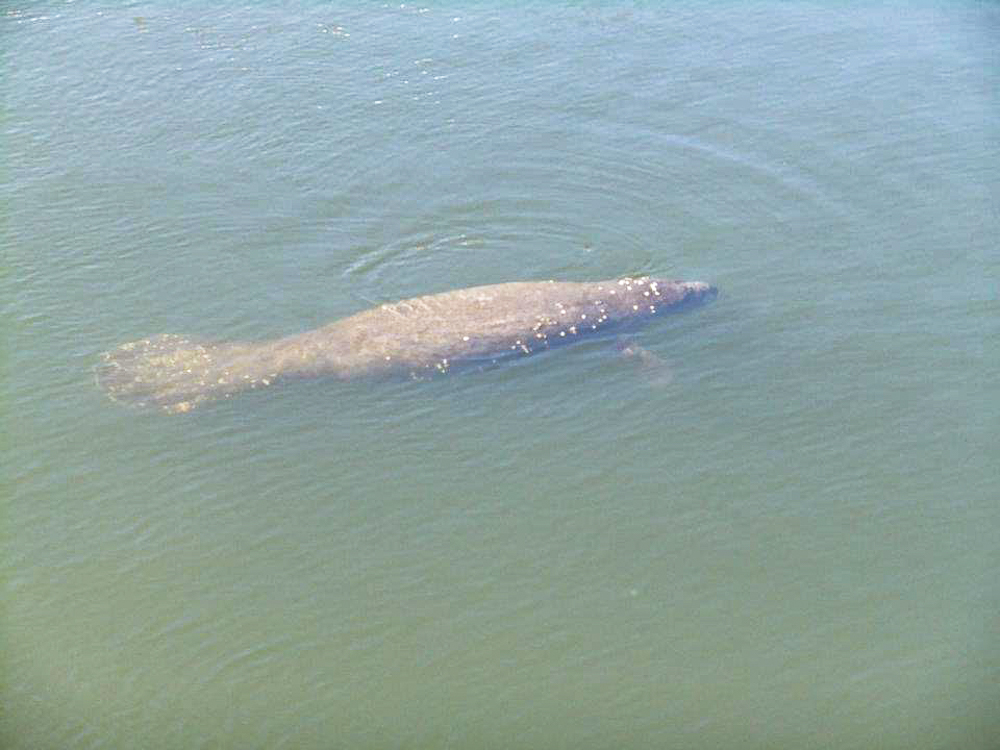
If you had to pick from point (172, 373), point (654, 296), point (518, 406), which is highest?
point (172, 373)

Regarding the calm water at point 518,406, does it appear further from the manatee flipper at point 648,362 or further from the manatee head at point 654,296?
the manatee head at point 654,296

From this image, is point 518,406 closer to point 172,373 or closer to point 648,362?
point 648,362

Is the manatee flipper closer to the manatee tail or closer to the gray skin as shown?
the gray skin

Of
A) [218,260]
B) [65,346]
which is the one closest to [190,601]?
[65,346]

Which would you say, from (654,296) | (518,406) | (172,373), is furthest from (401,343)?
(654,296)

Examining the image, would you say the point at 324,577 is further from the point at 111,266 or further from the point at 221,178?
the point at 221,178

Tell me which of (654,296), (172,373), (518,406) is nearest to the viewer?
(518,406)

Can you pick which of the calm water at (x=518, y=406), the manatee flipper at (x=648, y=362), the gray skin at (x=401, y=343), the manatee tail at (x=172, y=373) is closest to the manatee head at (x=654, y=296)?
the gray skin at (x=401, y=343)
